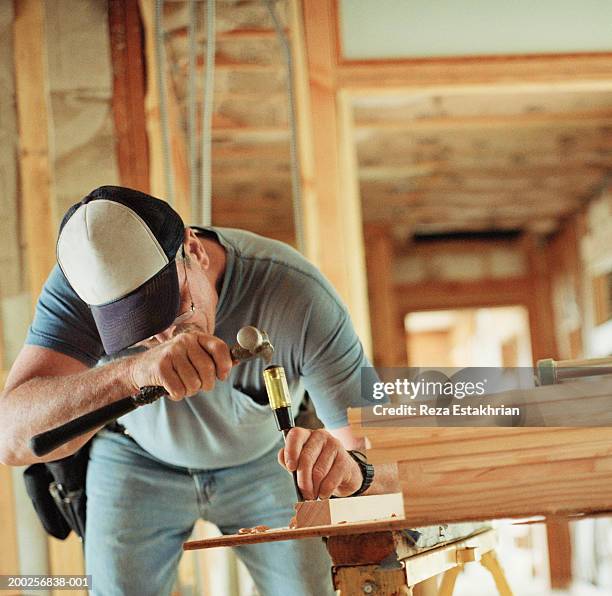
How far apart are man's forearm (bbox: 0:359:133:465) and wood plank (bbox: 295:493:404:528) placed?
0.33m

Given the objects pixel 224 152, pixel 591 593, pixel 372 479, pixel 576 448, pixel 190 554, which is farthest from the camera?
pixel 591 593

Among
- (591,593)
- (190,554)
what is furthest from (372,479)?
(591,593)

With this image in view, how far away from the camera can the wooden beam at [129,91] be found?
3004 millimetres

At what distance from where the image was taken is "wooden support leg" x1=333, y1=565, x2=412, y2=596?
122cm

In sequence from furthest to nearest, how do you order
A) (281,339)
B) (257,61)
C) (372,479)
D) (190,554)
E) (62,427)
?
(257,61)
(190,554)
(281,339)
(372,479)
(62,427)

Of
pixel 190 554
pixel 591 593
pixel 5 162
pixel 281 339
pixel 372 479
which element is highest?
pixel 5 162

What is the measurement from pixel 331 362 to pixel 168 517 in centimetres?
47

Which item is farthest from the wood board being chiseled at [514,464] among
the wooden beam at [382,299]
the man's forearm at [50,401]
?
the wooden beam at [382,299]

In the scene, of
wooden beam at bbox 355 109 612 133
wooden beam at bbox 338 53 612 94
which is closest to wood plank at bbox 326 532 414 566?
wooden beam at bbox 338 53 612 94

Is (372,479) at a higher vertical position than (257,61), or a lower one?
lower

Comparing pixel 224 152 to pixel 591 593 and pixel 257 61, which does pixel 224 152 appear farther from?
pixel 591 593

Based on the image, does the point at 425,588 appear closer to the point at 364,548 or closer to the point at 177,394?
the point at 364,548

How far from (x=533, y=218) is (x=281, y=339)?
198 inches

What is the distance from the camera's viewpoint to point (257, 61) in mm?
3518
